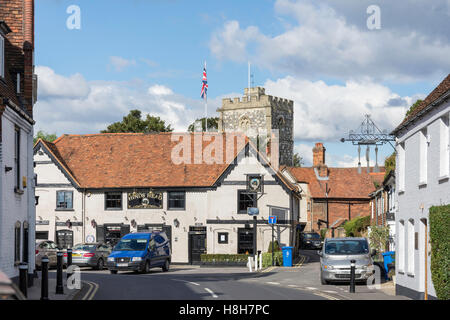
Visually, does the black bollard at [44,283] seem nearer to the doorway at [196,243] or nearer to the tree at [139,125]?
the doorway at [196,243]

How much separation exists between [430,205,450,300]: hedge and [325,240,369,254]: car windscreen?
390 inches

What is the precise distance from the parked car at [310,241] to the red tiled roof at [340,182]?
9.90 meters

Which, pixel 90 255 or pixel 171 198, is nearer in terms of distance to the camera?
pixel 90 255

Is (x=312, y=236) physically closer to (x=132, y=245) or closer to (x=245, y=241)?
(x=245, y=241)

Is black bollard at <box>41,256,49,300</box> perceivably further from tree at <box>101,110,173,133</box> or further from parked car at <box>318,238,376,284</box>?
tree at <box>101,110,173,133</box>

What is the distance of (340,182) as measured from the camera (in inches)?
3167

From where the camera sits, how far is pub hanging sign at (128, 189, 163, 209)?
50.1 m

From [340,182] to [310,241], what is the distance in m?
14.9

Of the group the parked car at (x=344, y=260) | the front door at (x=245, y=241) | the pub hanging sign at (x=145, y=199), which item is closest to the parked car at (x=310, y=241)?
the front door at (x=245, y=241)

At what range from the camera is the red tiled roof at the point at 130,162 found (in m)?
50.7

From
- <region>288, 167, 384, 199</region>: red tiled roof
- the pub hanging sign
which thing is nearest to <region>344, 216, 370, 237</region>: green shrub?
<region>288, 167, 384, 199</region>: red tiled roof

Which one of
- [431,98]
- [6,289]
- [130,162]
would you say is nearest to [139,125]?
[130,162]
